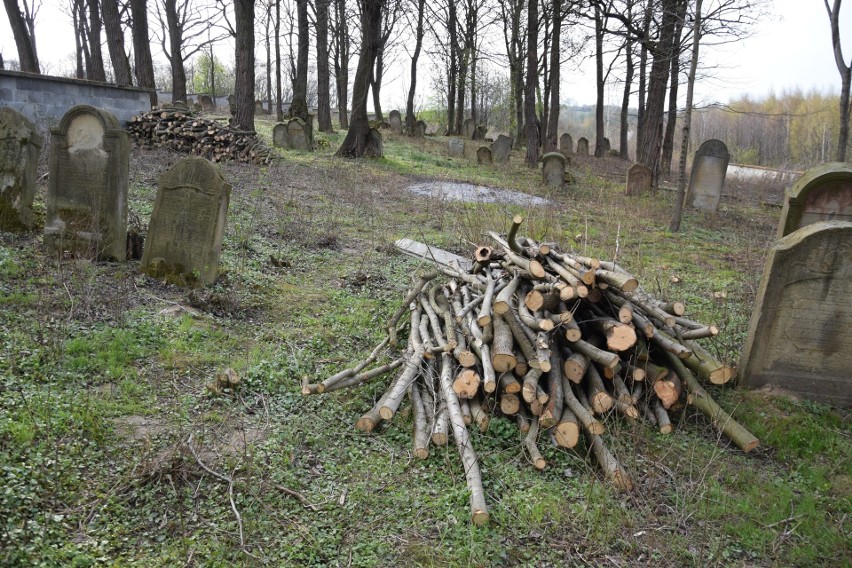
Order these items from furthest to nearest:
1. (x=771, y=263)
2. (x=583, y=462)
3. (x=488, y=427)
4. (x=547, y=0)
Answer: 1. (x=547, y=0)
2. (x=771, y=263)
3. (x=488, y=427)
4. (x=583, y=462)

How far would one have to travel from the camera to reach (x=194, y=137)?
57.8ft

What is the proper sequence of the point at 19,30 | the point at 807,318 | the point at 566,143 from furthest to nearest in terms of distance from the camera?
the point at 566,143 < the point at 19,30 < the point at 807,318

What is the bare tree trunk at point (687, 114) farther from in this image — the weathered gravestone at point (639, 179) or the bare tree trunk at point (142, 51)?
the bare tree trunk at point (142, 51)

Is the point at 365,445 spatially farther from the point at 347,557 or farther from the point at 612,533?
the point at 612,533

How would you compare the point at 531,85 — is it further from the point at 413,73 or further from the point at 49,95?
the point at 49,95

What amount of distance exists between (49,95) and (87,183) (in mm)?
9547

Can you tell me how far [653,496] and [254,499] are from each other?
8.66 feet

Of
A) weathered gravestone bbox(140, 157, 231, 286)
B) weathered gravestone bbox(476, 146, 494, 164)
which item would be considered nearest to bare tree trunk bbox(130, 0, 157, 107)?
weathered gravestone bbox(476, 146, 494, 164)

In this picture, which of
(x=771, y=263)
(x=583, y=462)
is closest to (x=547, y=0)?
(x=771, y=263)

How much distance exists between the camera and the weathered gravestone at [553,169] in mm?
19000

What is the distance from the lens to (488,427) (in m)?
4.85

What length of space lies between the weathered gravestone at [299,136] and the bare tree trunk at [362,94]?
1200 mm

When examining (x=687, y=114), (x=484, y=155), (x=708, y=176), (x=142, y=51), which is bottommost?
(x=708, y=176)

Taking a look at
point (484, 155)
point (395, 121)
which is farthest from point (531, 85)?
point (395, 121)
